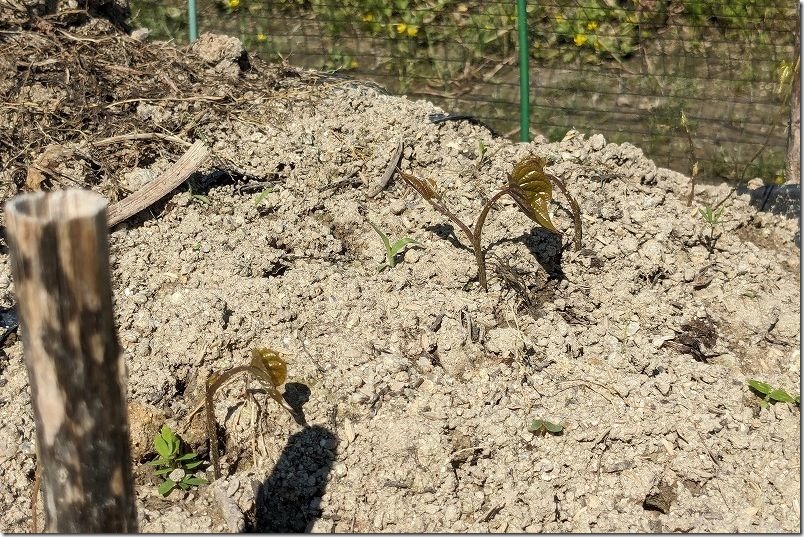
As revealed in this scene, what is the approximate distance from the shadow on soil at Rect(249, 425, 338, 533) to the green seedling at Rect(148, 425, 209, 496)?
22cm

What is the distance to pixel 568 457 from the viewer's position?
2934 mm

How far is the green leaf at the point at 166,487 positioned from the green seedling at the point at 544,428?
112 centimetres

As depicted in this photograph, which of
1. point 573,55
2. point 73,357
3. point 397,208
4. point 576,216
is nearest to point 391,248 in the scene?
point 397,208

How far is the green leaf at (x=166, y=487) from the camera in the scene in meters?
2.76

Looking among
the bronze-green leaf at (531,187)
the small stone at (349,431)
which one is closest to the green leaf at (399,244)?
the bronze-green leaf at (531,187)

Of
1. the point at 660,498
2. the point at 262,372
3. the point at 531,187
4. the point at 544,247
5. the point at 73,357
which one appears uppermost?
the point at 73,357

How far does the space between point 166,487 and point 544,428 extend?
1.18 metres

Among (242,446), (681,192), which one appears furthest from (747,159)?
(242,446)

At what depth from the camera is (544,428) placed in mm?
2984

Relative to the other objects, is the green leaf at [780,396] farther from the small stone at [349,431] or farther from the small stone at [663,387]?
the small stone at [349,431]

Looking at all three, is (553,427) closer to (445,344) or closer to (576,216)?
(445,344)

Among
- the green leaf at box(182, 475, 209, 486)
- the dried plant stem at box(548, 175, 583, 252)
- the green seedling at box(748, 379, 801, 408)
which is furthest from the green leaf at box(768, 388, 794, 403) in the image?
the green leaf at box(182, 475, 209, 486)

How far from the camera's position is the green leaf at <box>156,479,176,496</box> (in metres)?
2.76

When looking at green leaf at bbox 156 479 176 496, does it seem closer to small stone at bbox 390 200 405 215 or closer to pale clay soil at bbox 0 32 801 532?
pale clay soil at bbox 0 32 801 532
